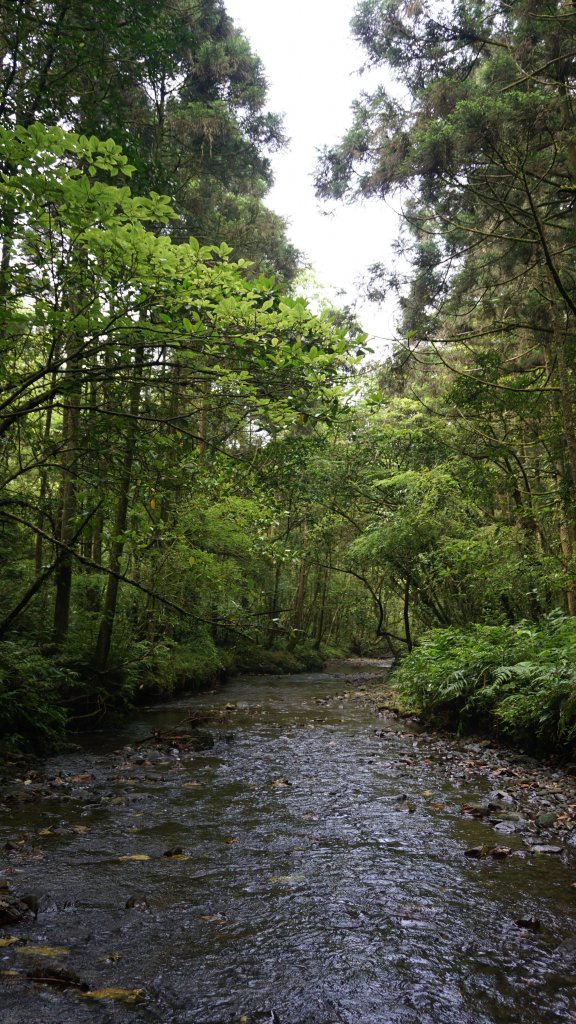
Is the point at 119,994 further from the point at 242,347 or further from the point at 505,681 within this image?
the point at 505,681

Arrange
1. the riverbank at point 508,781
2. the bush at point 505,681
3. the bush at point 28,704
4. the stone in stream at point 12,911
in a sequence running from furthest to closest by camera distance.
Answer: the bush at point 28,704 → the bush at point 505,681 → the riverbank at point 508,781 → the stone in stream at point 12,911

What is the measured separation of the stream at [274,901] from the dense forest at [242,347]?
1.96m

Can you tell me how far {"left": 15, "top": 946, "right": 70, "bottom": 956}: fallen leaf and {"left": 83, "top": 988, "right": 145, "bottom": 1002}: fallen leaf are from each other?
436 mm

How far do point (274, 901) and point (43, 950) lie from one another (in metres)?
1.55

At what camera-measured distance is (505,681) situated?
972cm

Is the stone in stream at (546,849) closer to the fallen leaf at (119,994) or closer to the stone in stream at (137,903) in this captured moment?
the stone in stream at (137,903)

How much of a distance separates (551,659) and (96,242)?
8305 millimetres

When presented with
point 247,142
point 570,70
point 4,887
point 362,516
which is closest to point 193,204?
point 247,142

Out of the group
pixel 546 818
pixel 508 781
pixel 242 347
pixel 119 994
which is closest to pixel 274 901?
pixel 119 994

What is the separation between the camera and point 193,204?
1434 centimetres

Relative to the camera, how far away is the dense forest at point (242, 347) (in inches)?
187

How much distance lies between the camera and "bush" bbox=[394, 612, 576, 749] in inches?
309

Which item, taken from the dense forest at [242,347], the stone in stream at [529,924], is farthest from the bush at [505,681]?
the stone in stream at [529,924]

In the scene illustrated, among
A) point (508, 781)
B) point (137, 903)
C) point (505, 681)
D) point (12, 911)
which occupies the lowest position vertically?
point (508, 781)
